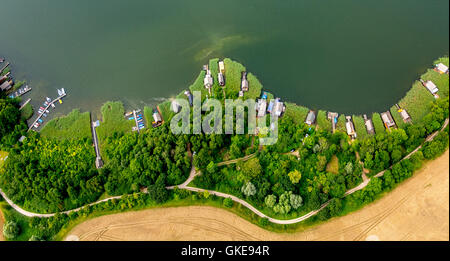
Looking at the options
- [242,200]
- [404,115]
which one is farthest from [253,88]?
[404,115]

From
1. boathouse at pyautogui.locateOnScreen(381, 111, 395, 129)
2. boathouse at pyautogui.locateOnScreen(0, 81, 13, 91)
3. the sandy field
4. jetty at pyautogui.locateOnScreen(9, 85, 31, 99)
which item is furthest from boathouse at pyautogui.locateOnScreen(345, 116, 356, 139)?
boathouse at pyautogui.locateOnScreen(0, 81, 13, 91)

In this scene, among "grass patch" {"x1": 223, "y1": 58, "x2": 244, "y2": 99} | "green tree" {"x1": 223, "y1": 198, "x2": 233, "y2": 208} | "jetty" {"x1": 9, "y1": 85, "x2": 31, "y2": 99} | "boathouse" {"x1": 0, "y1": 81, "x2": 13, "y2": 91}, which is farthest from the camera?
"boathouse" {"x1": 0, "y1": 81, "x2": 13, "y2": 91}

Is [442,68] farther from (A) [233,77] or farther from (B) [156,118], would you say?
(B) [156,118]

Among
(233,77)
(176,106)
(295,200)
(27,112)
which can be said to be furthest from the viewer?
(27,112)

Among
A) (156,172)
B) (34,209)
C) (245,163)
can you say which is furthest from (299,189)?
(34,209)

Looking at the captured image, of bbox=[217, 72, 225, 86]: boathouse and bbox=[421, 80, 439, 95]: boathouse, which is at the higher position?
bbox=[217, 72, 225, 86]: boathouse

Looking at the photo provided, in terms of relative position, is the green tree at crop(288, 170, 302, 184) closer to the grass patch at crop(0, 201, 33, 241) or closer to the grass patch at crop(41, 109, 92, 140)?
the grass patch at crop(41, 109, 92, 140)

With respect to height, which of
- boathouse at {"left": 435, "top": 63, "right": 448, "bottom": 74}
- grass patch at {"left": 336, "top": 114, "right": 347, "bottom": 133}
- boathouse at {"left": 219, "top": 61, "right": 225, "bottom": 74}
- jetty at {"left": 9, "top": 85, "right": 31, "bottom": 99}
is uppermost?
boathouse at {"left": 219, "top": 61, "right": 225, "bottom": 74}
